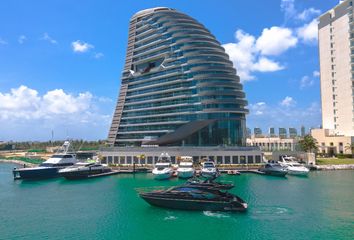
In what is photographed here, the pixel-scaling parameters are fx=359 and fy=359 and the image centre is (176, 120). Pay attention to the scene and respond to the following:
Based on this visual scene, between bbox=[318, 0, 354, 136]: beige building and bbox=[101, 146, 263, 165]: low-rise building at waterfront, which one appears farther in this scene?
bbox=[318, 0, 354, 136]: beige building

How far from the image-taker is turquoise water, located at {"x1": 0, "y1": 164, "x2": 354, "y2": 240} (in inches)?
1817

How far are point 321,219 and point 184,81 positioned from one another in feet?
338

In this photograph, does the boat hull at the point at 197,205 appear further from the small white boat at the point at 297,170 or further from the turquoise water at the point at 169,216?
the small white boat at the point at 297,170

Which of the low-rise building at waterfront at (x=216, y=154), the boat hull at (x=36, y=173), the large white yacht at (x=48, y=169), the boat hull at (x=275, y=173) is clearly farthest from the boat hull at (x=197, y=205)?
the low-rise building at waterfront at (x=216, y=154)

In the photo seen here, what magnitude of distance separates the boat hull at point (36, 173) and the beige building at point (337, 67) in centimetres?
11786

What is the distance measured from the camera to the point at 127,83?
574 feet

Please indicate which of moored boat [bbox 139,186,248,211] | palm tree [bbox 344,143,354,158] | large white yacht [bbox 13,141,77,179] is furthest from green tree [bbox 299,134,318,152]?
moored boat [bbox 139,186,248,211]

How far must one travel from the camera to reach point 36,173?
4247 inches

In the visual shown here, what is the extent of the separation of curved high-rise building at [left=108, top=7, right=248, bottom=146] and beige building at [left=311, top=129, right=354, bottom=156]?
34447 millimetres

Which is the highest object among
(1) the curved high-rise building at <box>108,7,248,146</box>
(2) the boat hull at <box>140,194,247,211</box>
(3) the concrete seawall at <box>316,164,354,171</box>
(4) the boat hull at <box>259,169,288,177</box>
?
(1) the curved high-rise building at <box>108,7,248,146</box>

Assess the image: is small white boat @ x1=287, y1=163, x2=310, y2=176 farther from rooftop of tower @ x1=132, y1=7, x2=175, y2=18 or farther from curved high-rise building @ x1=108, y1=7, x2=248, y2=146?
rooftop of tower @ x1=132, y1=7, x2=175, y2=18

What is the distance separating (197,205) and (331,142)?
111 m

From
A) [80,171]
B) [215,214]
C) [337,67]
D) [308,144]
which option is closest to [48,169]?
[80,171]

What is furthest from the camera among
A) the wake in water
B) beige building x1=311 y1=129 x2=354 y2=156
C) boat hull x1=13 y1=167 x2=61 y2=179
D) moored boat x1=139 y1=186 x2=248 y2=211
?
beige building x1=311 y1=129 x2=354 y2=156
